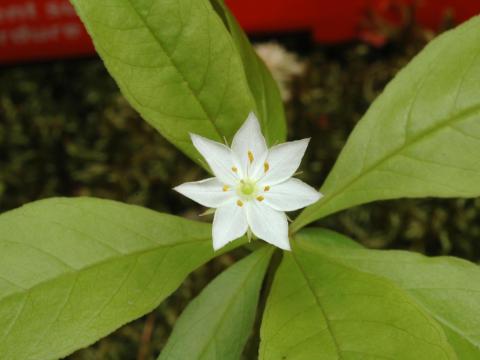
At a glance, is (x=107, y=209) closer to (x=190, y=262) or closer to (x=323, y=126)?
(x=190, y=262)

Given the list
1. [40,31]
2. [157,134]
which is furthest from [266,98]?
[40,31]

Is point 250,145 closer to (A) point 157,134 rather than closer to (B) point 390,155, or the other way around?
(B) point 390,155

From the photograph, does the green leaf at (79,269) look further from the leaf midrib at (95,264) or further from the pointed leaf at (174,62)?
the pointed leaf at (174,62)

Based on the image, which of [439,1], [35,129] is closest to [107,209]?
[35,129]

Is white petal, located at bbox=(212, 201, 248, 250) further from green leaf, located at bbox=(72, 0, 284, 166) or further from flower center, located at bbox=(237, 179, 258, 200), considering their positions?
green leaf, located at bbox=(72, 0, 284, 166)

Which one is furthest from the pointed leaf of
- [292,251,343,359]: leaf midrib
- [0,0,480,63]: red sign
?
[0,0,480,63]: red sign

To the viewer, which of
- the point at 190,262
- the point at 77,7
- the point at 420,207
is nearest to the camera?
the point at 77,7

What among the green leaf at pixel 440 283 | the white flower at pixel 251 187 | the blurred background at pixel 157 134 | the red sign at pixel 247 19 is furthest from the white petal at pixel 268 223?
the red sign at pixel 247 19
